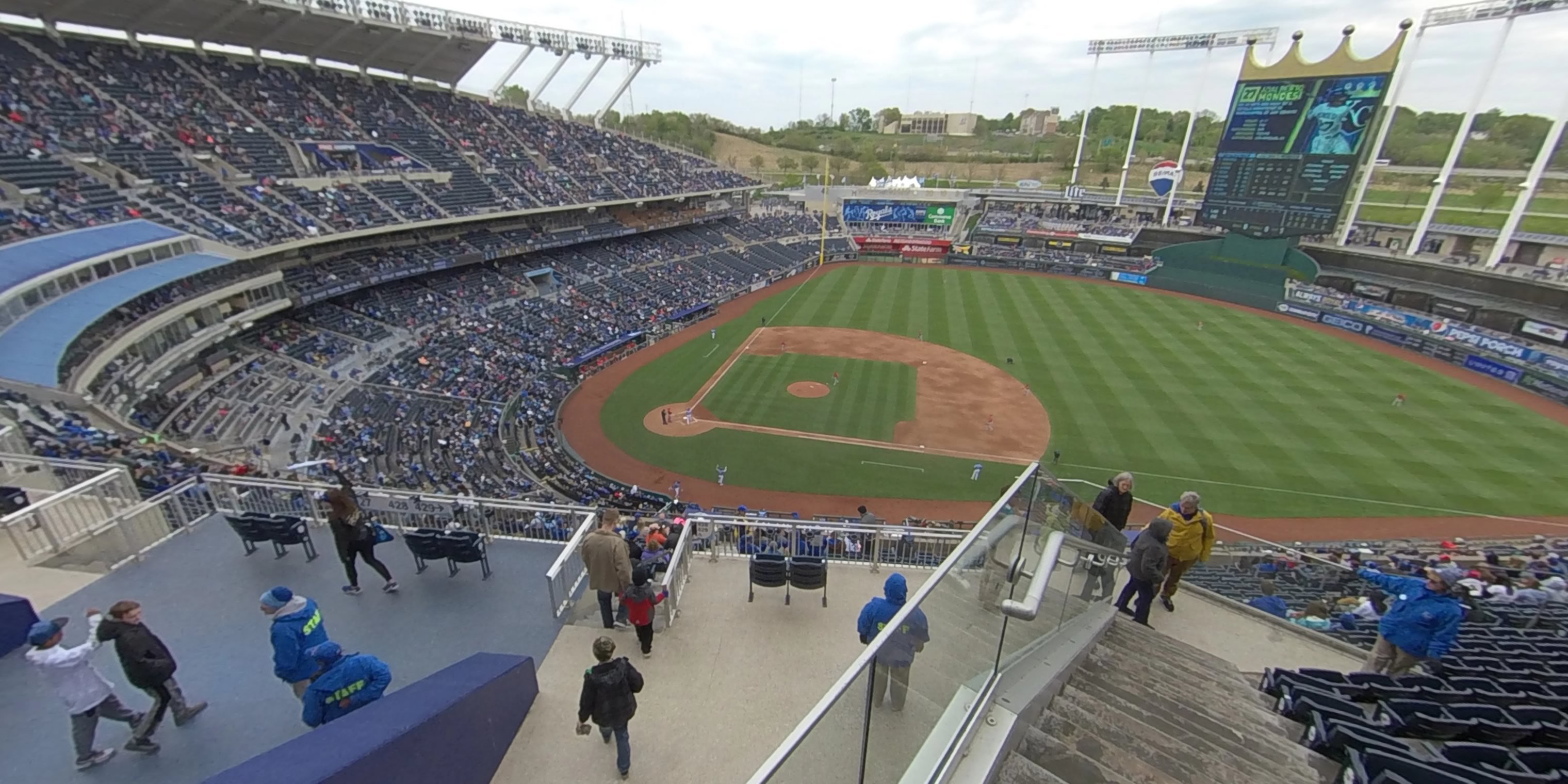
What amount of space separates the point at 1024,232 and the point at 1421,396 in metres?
34.0

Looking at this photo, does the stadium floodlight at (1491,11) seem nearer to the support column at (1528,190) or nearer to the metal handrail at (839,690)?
the support column at (1528,190)

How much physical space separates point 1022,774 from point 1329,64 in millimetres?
50625

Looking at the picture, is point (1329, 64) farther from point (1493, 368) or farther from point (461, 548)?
point (461, 548)

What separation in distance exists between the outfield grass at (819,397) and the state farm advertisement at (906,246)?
1175 inches

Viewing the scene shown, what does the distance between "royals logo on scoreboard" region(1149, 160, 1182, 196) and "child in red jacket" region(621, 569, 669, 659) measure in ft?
195

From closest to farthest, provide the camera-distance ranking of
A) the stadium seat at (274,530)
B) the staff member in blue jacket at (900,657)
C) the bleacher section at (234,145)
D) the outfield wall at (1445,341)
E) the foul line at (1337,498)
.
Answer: the staff member in blue jacket at (900,657)
the stadium seat at (274,530)
the foul line at (1337,498)
the bleacher section at (234,145)
the outfield wall at (1445,341)

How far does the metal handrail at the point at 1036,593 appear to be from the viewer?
3.76 m

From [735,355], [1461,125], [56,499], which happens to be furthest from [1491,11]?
[56,499]

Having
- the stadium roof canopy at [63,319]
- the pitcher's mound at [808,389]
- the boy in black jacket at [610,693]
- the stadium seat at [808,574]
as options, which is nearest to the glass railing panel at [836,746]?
the boy in black jacket at [610,693]

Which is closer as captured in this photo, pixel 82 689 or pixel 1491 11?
pixel 82 689

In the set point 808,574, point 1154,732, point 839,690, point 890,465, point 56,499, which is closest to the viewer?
point 839,690

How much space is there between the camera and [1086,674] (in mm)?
5051

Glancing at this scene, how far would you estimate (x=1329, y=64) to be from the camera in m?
37.1

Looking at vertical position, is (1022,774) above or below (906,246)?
above
